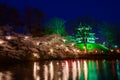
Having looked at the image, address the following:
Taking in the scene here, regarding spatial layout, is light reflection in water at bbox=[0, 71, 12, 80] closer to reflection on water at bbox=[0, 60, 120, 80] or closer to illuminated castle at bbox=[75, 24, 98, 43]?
reflection on water at bbox=[0, 60, 120, 80]

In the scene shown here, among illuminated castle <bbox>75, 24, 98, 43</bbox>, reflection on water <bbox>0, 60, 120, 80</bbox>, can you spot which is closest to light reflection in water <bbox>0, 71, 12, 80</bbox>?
reflection on water <bbox>0, 60, 120, 80</bbox>

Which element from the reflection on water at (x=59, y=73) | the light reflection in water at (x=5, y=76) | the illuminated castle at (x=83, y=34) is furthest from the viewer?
the illuminated castle at (x=83, y=34)

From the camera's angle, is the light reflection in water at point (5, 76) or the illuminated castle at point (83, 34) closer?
the light reflection in water at point (5, 76)

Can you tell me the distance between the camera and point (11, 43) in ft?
97.3

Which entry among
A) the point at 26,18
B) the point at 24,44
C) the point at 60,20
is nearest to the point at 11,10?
the point at 26,18

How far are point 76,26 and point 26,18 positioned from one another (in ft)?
66.2

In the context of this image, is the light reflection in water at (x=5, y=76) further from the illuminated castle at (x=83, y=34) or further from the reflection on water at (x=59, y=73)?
the illuminated castle at (x=83, y=34)

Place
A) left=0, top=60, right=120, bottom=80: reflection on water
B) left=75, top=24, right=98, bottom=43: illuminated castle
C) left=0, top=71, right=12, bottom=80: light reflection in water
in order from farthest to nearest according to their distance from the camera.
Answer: left=75, top=24, right=98, bottom=43: illuminated castle, left=0, top=60, right=120, bottom=80: reflection on water, left=0, top=71, right=12, bottom=80: light reflection in water

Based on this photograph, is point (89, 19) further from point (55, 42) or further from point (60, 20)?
point (55, 42)

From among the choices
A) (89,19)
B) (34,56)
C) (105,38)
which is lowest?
(34,56)

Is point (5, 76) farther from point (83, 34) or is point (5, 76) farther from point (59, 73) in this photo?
point (83, 34)

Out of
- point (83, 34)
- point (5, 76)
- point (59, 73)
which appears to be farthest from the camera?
point (83, 34)

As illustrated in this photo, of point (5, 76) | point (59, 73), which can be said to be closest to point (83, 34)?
point (59, 73)

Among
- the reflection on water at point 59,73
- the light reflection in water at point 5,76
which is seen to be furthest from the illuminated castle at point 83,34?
the light reflection in water at point 5,76
